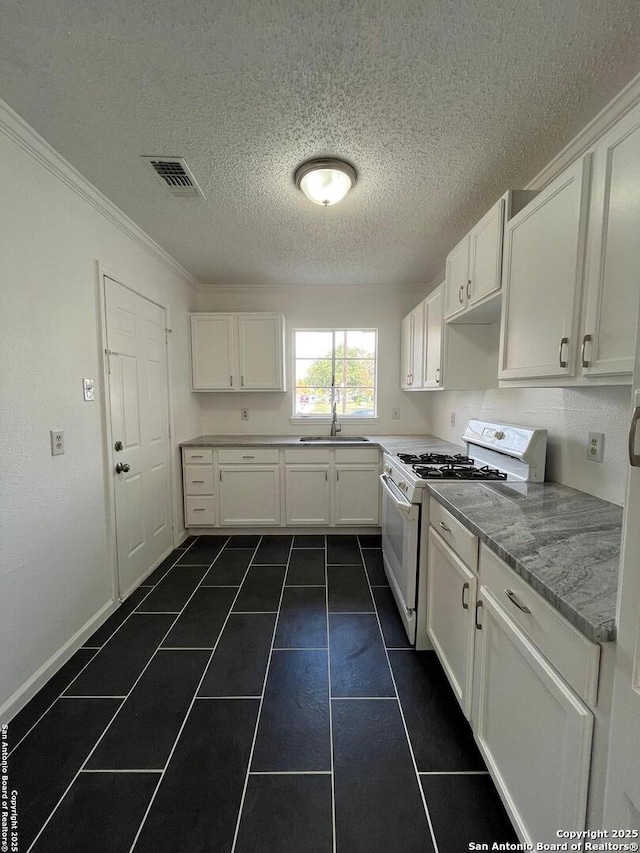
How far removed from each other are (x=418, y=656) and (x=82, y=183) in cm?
306

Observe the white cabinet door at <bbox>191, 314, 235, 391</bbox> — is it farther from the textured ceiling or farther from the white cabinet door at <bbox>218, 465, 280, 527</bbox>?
the textured ceiling

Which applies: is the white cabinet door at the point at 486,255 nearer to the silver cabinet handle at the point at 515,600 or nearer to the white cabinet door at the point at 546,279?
the white cabinet door at the point at 546,279

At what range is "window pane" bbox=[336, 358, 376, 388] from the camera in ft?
12.3

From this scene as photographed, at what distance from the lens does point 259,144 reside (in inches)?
60.3

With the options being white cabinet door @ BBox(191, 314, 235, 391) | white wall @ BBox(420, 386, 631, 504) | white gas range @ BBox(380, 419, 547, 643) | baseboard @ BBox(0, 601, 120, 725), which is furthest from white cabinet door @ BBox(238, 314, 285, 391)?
baseboard @ BBox(0, 601, 120, 725)

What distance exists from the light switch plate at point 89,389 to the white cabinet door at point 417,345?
2.40m

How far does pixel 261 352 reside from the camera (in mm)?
3422

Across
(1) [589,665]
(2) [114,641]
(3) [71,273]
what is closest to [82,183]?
(3) [71,273]

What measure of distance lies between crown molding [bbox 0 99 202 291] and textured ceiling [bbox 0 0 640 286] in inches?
2.1

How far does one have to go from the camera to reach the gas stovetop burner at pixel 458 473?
5.94 feet

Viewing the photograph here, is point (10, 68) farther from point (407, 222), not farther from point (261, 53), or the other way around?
point (407, 222)

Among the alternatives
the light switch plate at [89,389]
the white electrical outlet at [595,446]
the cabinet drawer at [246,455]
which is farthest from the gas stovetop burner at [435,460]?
the light switch plate at [89,389]

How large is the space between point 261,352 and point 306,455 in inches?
45.4

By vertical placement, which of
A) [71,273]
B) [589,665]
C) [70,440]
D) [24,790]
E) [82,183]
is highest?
[82,183]
